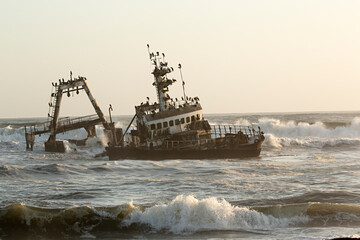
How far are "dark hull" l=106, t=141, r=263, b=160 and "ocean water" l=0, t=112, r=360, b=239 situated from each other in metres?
5.08

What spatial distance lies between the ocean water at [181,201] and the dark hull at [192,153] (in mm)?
5080

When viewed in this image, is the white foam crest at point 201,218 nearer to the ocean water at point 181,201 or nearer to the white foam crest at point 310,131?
the ocean water at point 181,201

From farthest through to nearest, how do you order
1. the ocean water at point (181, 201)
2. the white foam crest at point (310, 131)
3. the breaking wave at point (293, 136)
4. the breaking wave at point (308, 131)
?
1. the white foam crest at point (310, 131)
2. the breaking wave at point (308, 131)
3. the breaking wave at point (293, 136)
4. the ocean water at point (181, 201)

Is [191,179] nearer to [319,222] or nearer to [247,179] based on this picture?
[247,179]

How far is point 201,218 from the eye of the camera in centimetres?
1859

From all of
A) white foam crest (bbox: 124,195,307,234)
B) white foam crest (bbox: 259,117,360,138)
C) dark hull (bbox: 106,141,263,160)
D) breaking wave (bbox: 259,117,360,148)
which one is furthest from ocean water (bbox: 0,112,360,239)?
white foam crest (bbox: 259,117,360,138)

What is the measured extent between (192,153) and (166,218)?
21.2m

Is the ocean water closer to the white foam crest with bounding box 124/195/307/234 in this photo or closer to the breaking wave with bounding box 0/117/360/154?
the white foam crest with bounding box 124/195/307/234

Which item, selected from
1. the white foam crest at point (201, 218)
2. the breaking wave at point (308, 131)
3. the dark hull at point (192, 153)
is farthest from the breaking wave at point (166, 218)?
the breaking wave at point (308, 131)

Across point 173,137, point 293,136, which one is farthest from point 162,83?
point 293,136

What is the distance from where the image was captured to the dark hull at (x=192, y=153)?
39.8 meters

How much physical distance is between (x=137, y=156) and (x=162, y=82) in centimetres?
603

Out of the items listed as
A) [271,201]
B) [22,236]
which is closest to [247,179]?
[271,201]

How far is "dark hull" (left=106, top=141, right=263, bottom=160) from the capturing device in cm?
3984
